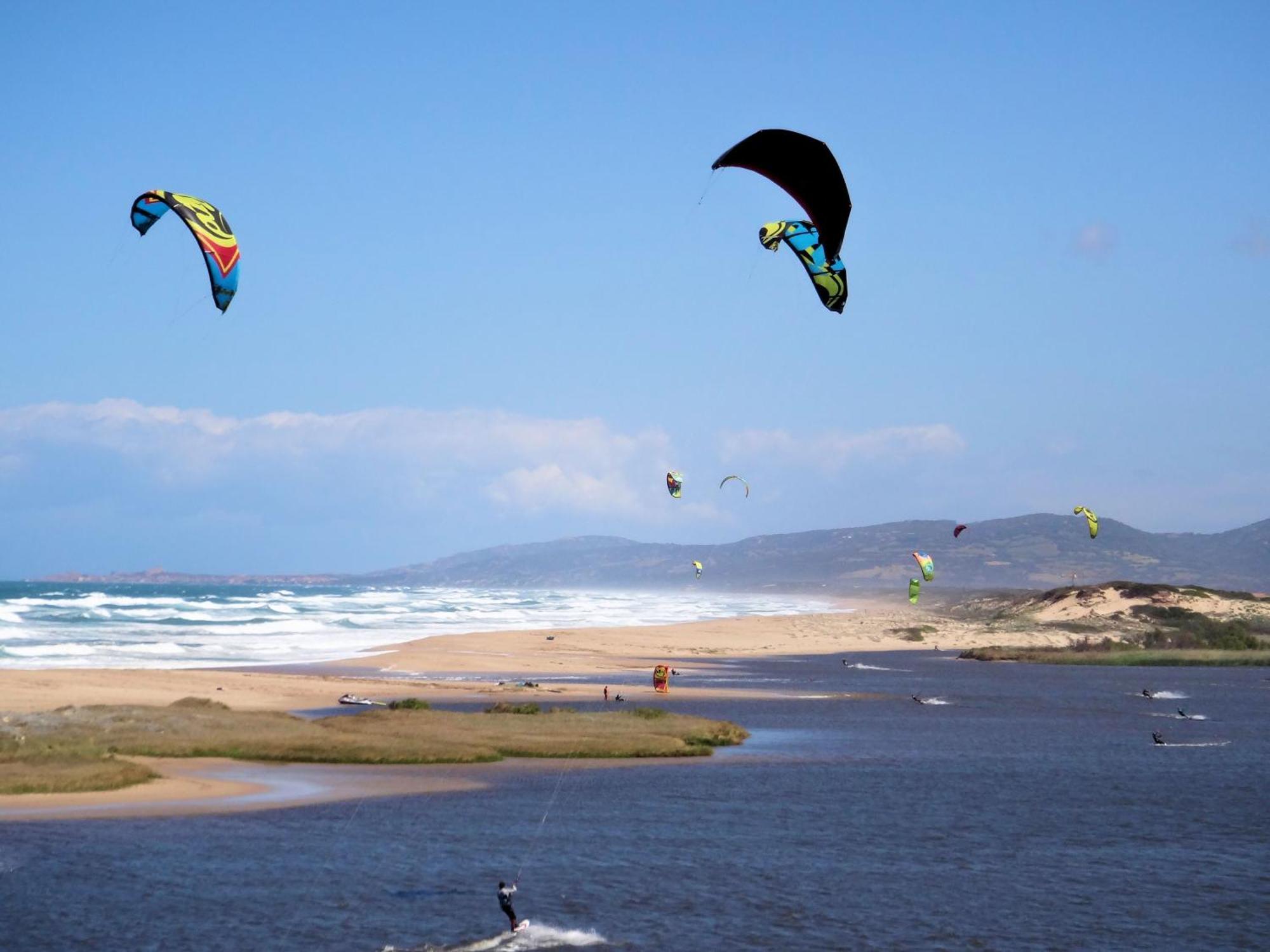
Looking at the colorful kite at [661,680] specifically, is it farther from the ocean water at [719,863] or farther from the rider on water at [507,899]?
the rider on water at [507,899]

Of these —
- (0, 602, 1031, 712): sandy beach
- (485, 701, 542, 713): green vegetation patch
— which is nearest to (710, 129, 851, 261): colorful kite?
(485, 701, 542, 713): green vegetation patch

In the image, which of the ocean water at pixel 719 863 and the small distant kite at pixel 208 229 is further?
the small distant kite at pixel 208 229

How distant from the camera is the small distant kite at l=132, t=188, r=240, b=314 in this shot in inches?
848

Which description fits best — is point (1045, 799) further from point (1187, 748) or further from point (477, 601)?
point (477, 601)

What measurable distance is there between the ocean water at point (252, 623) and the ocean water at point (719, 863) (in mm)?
30636

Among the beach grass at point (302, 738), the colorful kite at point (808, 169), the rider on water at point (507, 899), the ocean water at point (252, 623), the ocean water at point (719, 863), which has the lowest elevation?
the ocean water at point (719, 863)

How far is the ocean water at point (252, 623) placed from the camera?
2180 inches

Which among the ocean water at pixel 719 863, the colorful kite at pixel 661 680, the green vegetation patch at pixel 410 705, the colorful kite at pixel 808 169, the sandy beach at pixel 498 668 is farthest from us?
the colorful kite at pixel 661 680

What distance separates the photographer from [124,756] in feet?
82.1

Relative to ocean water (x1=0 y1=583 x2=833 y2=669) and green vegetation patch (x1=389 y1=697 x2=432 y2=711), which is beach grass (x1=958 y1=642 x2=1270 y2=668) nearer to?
ocean water (x1=0 y1=583 x2=833 y2=669)

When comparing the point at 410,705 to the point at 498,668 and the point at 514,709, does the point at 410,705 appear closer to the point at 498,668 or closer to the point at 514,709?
the point at 514,709

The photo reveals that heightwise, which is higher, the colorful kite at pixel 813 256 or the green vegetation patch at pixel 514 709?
the colorful kite at pixel 813 256

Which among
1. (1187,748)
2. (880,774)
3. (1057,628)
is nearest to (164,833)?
(880,774)

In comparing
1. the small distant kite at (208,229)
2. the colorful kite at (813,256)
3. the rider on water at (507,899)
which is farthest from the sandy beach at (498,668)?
the rider on water at (507,899)
